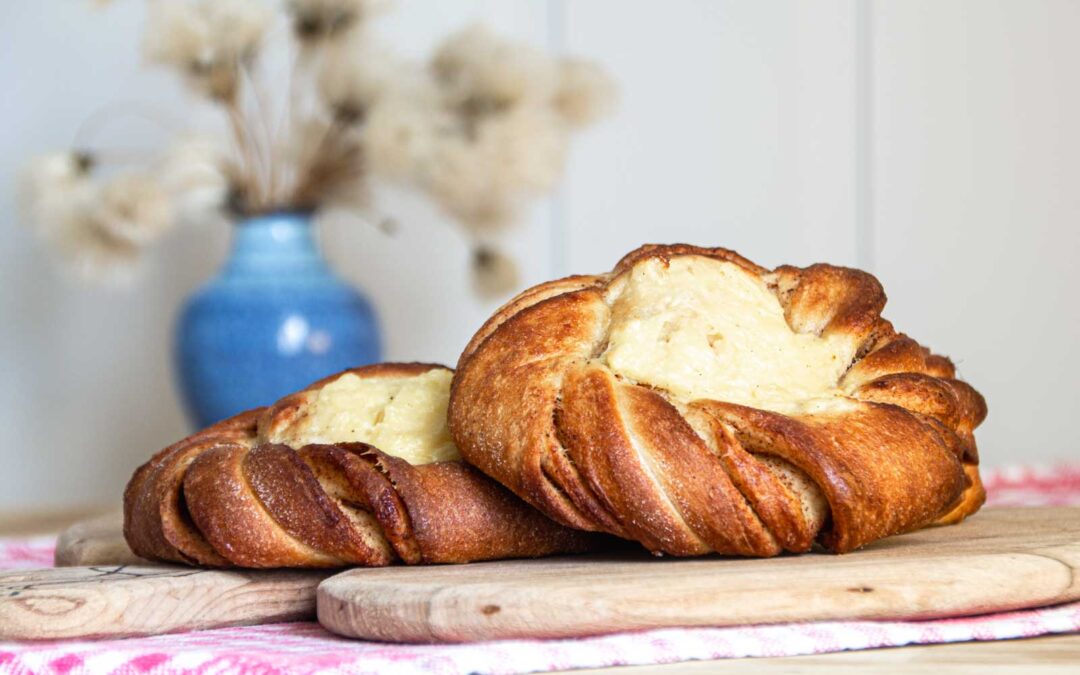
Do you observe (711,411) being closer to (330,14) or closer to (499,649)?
(499,649)

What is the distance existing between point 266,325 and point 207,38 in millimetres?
503

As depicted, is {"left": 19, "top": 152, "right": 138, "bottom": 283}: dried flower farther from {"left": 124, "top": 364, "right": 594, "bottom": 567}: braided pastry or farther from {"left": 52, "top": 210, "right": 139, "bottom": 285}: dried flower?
{"left": 124, "top": 364, "right": 594, "bottom": 567}: braided pastry

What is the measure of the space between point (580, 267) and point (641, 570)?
2.07 metres

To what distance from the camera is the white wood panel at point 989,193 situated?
315cm

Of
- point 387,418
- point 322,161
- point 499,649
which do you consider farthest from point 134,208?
point 499,649

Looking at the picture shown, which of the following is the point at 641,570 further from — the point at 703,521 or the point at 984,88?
the point at 984,88

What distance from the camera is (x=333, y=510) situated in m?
1.16

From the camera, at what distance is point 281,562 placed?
117 cm

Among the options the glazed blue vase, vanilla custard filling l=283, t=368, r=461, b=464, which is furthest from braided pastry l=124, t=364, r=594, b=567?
the glazed blue vase

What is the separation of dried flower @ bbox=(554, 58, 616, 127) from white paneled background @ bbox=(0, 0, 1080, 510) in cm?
70

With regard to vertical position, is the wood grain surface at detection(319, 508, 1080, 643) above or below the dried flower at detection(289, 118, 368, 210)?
below

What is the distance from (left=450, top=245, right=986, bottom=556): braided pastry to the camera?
43.6 inches

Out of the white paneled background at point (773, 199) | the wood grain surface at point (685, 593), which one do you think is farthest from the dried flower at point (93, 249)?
the wood grain surface at point (685, 593)

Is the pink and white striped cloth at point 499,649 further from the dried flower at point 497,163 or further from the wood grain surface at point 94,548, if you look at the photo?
the dried flower at point 497,163
